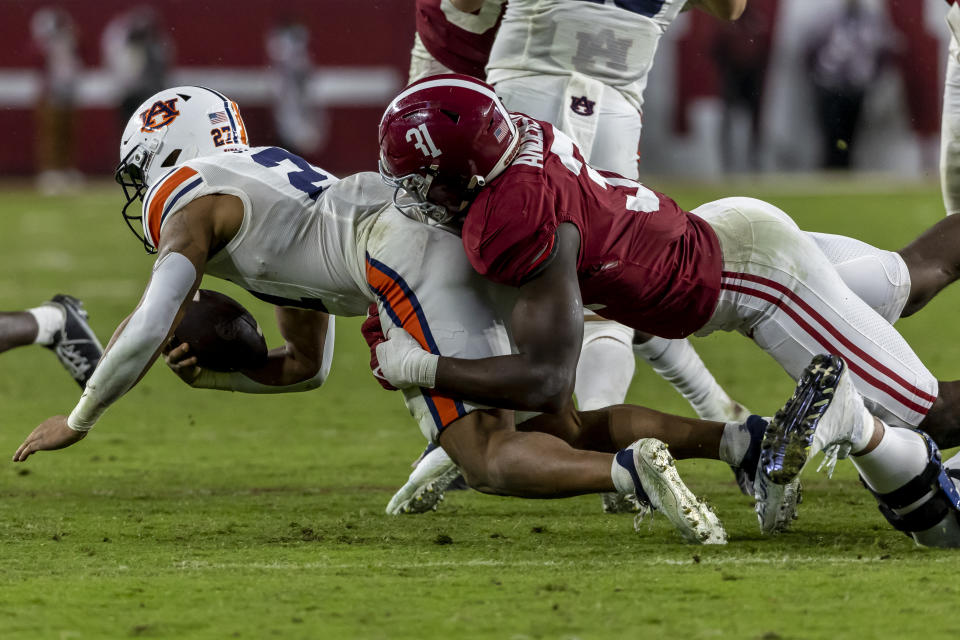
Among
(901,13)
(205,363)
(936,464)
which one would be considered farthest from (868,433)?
(901,13)

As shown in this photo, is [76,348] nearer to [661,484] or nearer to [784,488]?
[661,484]

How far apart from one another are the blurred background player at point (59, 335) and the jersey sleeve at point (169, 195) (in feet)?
4.53

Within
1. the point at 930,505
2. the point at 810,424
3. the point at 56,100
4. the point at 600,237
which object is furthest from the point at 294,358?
the point at 56,100

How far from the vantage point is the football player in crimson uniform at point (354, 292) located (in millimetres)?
3568

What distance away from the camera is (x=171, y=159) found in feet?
14.4

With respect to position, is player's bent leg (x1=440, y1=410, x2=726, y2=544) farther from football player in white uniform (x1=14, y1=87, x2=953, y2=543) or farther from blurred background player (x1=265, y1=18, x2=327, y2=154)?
blurred background player (x1=265, y1=18, x2=327, y2=154)

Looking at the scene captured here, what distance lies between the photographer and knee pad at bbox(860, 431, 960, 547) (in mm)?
3510

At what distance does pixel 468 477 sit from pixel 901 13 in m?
14.7

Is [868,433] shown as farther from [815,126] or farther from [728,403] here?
[815,126]

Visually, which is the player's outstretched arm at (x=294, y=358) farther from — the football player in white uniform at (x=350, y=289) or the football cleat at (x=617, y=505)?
the football cleat at (x=617, y=505)

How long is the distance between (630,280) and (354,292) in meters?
0.80

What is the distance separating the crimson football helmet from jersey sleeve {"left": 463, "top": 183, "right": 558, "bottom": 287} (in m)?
0.10

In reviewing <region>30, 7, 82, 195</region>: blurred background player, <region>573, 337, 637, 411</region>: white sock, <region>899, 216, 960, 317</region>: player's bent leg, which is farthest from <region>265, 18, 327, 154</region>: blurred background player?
<region>899, 216, 960, 317</region>: player's bent leg

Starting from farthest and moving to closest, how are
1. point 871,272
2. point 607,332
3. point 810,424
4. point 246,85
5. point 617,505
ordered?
point 246,85 < point 607,332 < point 617,505 < point 871,272 < point 810,424
